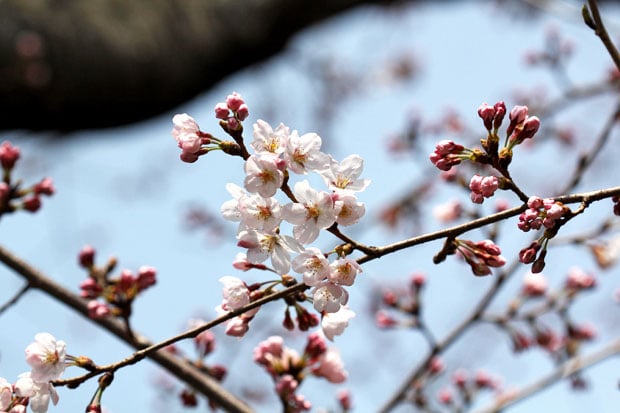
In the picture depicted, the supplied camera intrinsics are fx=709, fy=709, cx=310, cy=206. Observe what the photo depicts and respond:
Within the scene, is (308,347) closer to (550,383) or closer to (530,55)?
(550,383)

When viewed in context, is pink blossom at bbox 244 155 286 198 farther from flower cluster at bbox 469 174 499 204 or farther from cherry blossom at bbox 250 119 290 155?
flower cluster at bbox 469 174 499 204

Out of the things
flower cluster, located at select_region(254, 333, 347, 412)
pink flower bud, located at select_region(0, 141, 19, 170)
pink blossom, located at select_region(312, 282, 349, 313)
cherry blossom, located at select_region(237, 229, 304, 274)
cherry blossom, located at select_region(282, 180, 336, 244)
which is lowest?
flower cluster, located at select_region(254, 333, 347, 412)

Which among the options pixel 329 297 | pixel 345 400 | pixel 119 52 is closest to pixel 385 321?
pixel 345 400

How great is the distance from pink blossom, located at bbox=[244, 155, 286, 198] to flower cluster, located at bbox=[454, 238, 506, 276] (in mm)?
374

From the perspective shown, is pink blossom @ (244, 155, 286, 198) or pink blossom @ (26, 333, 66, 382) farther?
pink blossom @ (26, 333, 66, 382)

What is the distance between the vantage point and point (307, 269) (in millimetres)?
1099

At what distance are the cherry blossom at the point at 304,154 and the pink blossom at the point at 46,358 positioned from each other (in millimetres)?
498

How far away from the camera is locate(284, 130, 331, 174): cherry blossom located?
110 centimetres

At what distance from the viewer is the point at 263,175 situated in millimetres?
1059

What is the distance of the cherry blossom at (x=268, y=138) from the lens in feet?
3.63

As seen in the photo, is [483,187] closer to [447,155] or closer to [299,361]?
[447,155]

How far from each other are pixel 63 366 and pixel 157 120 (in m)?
2.80

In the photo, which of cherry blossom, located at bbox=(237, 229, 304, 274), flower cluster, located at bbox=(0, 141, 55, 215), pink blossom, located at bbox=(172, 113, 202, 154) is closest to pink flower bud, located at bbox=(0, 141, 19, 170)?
flower cluster, located at bbox=(0, 141, 55, 215)

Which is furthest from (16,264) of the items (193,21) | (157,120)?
(193,21)
